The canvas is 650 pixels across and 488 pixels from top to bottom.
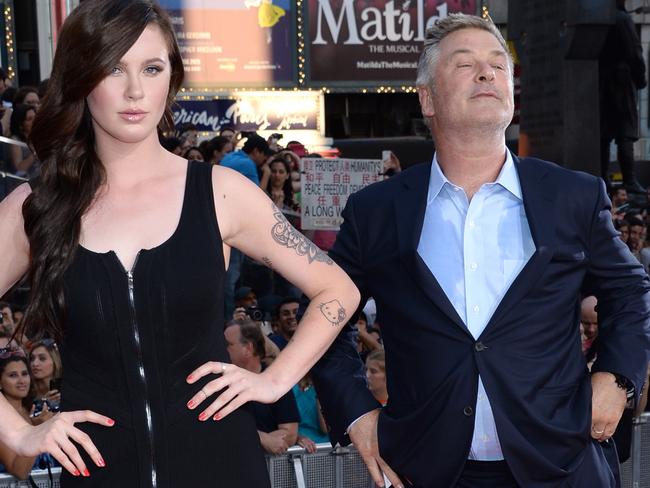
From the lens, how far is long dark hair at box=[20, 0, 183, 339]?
2.79 m

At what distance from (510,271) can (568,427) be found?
0.51 metres

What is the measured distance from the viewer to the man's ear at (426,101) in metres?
3.70

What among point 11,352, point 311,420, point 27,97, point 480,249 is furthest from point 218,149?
point 480,249

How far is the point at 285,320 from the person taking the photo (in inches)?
363

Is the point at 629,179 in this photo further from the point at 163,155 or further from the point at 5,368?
the point at 163,155

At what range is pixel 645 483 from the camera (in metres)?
6.97

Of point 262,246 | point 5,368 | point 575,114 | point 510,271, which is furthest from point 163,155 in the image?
point 575,114

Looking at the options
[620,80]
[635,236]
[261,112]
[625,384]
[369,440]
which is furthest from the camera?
[261,112]

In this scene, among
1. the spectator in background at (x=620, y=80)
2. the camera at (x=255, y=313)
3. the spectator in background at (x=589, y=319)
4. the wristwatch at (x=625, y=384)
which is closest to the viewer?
the wristwatch at (x=625, y=384)

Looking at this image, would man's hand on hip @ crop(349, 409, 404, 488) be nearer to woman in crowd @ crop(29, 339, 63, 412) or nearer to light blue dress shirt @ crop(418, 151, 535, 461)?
Result: light blue dress shirt @ crop(418, 151, 535, 461)

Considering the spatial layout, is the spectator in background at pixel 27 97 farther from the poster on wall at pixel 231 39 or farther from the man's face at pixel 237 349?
the poster on wall at pixel 231 39

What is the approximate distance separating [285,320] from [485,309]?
19.5 ft

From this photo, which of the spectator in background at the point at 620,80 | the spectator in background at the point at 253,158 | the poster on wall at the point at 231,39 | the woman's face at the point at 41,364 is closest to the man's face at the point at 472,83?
the woman's face at the point at 41,364

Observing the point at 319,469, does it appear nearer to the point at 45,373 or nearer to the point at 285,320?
the point at 45,373
